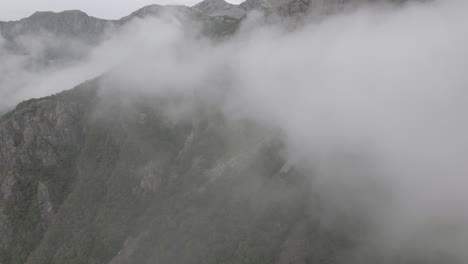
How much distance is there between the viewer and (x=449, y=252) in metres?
200

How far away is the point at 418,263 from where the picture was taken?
7849 inches

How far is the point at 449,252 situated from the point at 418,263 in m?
16.5
